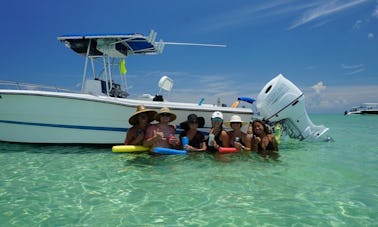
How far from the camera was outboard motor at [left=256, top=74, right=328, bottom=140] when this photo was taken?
8023 mm

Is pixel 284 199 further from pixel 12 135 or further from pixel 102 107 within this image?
pixel 12 135

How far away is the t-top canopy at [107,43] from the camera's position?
8.23m

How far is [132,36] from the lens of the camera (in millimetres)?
8164

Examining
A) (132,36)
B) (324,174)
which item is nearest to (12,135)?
(132,36)

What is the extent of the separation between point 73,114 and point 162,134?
2.42 m

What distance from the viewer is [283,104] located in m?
8.02

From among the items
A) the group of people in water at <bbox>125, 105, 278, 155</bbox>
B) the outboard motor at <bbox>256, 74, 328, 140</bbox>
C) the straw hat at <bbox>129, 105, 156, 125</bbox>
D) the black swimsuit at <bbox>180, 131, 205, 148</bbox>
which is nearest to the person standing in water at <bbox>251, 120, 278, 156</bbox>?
the group of people in water at <bbox>125, 105, 278, 155</bbox>

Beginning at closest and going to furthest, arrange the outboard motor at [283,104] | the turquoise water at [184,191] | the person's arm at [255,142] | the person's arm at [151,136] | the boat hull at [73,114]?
the turquoise water at [184,191]
the person's arm at [151,136]
the person's arm at [255,142]
the boat hull at [73,114]
the outboard motor at [283,104]

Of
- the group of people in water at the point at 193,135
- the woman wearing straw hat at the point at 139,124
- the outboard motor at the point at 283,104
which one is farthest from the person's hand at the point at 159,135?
the outboard motor at the point at 283,104

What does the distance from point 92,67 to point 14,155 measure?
338 cm

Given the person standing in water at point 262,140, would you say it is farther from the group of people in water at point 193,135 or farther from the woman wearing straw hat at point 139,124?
the woman wearing straw hat at point 139,124

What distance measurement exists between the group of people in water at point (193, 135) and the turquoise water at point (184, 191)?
43 cm

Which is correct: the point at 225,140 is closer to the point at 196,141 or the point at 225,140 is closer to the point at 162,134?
the point at 196,141

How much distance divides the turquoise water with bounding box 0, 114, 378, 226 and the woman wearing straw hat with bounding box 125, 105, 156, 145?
0.50m
